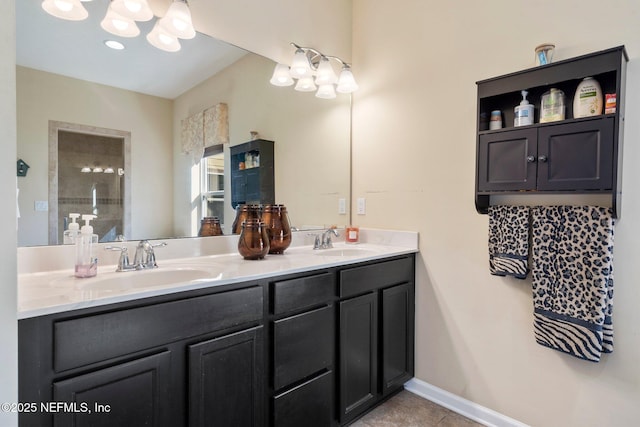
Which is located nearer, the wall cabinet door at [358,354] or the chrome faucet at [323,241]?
the wall cabinet door at [358,354]

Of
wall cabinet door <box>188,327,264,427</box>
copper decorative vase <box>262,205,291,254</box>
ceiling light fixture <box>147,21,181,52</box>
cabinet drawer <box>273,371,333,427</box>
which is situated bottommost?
cabinet drawer <box>273,371,333,427</box>

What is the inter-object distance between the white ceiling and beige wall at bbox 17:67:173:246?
5 centimetres

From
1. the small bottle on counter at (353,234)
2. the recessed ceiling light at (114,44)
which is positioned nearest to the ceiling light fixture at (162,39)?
the recessed ceiling light at (114,44)

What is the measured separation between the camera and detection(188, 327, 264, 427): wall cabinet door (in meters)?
1.14

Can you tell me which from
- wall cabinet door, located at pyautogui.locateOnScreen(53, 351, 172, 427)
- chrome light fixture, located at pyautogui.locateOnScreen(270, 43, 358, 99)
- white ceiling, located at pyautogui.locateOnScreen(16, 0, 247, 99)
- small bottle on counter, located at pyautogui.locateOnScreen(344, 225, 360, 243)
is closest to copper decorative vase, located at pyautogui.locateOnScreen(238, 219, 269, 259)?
wall cabinet door, located at pyautogui.locateOnScreen(53, 351, 172, 427)

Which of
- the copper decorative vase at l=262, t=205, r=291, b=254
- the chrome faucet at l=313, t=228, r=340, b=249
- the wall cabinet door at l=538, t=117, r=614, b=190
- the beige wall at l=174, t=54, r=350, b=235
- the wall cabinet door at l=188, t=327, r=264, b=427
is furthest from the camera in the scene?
the chrome faucet at l=313, t=228, r=340, b=249

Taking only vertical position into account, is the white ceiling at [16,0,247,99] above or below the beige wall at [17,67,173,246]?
above

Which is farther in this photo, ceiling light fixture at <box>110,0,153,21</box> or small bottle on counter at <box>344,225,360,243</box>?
small bottle on counter at <box>344,225,360,243</box>

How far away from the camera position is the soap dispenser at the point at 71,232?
1.36 m

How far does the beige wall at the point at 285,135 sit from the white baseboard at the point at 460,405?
1184 millimetres

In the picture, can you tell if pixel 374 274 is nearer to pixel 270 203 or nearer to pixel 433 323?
pixel 433 323

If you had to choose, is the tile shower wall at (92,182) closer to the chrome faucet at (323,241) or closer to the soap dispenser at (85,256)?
the soap dispenser at (85,256)

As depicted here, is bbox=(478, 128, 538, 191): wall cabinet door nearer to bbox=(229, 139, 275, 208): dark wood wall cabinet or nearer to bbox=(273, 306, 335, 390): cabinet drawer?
bbox=(273, 306, 335, 390): cabinet drawer

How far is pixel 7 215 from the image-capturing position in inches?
31.6
